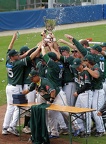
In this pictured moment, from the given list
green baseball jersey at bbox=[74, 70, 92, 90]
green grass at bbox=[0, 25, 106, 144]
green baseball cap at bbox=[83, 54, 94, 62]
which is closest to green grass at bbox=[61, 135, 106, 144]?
green baseball jersey at bbox=[74, 70, 92, 90]

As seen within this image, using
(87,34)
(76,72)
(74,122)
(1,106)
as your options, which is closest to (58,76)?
(76,72)

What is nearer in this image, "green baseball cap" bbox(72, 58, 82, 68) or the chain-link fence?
"green baseball cap" bbox(72, 58, 82, 68)

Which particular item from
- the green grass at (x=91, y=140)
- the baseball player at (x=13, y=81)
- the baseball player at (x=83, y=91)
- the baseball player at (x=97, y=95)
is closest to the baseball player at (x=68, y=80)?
the baseball player at (x=83, y=91)

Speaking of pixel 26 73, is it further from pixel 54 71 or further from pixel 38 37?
pixel 38 37

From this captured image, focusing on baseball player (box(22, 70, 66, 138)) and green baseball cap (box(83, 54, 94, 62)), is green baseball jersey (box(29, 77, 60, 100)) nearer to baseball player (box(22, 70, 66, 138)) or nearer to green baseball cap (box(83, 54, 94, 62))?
baseball player (box(22, 70, 66, 138))

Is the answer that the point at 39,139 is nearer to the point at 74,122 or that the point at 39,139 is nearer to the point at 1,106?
the point at 74,122

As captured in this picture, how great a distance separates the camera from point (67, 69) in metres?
11.9

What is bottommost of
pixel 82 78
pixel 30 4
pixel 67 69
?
pixel 82 78

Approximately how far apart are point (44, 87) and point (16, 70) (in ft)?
3.98

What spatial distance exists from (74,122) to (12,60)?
81.1 inches

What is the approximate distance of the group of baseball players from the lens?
438 inches

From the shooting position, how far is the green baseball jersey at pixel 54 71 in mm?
11156

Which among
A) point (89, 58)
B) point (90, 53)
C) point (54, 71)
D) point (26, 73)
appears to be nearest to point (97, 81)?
point (89, 58)

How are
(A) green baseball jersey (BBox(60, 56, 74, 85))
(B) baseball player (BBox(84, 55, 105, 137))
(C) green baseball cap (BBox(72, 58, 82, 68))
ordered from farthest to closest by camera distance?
(A) green baseball jersey (BBox(60, 56, 74, 85))
(B) baseball player (BBox(84, 55, 105, 137))
(C) green baseball cap (BBox(72, 58, 82, 68))
